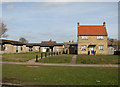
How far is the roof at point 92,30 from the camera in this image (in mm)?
44750

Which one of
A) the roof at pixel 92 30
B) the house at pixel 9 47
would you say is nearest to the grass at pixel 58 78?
the roof at pixel 92 30

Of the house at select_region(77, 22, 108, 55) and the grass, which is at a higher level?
Answer: the house at select_region(77, 22, 108, 55)

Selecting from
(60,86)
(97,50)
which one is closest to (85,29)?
(97,50)

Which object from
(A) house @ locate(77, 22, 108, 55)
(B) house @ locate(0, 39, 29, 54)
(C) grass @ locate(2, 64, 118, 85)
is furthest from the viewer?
(B) house @ locate(0, 39, 29, 54)

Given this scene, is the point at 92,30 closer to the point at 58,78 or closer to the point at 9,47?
the point at 9,47

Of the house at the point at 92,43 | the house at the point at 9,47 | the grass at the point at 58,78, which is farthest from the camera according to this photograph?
the house at the point at 9,47

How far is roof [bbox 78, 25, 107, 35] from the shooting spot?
44750 mm

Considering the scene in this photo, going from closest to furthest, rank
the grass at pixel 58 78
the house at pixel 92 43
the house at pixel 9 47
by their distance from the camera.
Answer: the grass at pixel 58 78 → the house at pixel 92 43 → the house at pixel 9 47

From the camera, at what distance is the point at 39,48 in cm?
6309

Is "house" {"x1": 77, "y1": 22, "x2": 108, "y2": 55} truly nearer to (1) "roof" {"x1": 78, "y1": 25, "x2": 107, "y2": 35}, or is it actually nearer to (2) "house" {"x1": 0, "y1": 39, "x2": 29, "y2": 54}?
(1) "roof" {"x1": 78, "y1": 25, "x2": 107, "y2": 35}

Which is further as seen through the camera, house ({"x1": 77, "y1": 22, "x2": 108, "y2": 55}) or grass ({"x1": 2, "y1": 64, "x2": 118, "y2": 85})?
house ({"x1": 77, "y1": 22, "x2": 108, "y2": 55})

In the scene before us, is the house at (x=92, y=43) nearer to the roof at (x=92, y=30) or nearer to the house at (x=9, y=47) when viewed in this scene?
the roof at (x=92, y=30)

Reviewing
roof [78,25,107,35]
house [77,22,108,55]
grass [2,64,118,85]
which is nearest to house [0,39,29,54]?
house [77,22,108,55]

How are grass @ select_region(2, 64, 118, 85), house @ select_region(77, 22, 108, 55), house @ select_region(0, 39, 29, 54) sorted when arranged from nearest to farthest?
grass @ select_region(2, 64, 118, 85)
house @ select_region(77, 22, 108, 55)
house @ select_region(0, 39, 29, 54)
